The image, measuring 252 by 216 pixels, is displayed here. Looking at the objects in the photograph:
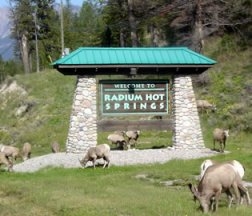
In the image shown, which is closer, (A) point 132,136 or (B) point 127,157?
(B) point 127,157

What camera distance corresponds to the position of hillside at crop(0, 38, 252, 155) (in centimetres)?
3731

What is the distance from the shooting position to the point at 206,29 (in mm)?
52375

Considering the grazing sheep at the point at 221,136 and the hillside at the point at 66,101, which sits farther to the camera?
the hillside at the point at 66,101

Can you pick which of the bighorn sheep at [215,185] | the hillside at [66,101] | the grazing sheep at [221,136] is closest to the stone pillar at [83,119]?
the grazing sheep at [221,136]

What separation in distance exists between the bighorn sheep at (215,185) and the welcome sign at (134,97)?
13935 millimetres

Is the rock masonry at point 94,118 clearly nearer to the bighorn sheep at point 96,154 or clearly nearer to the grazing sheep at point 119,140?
the bighorn sheep at point 96,154

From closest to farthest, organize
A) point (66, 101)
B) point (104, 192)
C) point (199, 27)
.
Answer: point (104, 192) → point (199, 27) → point (66, 101)

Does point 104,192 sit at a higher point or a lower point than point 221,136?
lower

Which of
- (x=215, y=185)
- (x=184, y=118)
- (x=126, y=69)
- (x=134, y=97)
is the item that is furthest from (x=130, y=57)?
(x=215, y=185)

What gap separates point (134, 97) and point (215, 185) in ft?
48.2

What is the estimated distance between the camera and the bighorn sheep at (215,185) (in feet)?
42.2

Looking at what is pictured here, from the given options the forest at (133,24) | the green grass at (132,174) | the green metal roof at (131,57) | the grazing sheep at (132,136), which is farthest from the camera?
the forest at (133,24)

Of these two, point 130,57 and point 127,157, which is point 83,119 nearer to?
point 127,157

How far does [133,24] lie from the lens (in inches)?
1885
